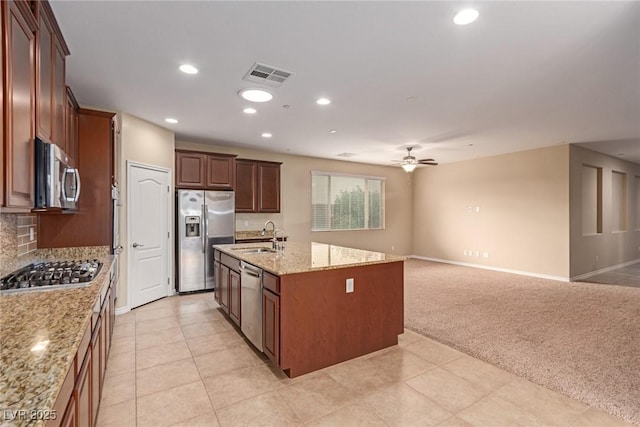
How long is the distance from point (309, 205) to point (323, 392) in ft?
17.6

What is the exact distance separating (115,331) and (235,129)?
325 cm

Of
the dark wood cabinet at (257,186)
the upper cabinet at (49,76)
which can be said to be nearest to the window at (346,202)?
the dark wood cabinet at (257,186)

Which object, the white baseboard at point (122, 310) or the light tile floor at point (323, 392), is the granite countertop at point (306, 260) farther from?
the white baseboard at point (122, 310)

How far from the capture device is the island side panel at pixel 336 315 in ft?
8.39

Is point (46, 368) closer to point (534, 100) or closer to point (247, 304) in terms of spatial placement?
point (247, 304)

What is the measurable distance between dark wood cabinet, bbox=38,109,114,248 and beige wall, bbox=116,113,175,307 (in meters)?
0.99

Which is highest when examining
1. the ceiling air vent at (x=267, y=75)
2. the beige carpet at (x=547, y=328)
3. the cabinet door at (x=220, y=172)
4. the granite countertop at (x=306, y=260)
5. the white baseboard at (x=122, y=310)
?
the ceiling air vent at (x=267, y=75)

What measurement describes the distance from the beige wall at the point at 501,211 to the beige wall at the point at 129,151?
6842 mm

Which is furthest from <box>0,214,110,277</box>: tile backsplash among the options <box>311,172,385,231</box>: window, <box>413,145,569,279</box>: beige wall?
<box>413,145,569,279</box>: beige wall

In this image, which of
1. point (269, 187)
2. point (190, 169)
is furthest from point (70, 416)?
point (269, 187)

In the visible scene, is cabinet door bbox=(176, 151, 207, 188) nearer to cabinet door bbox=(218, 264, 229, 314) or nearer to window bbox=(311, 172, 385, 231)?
cabinet door bbox=(218, 264, 229, 314)

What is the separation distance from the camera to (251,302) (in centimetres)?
305

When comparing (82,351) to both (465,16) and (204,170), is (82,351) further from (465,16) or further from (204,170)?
(204,170)

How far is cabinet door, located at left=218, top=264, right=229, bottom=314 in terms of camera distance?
3.83m
